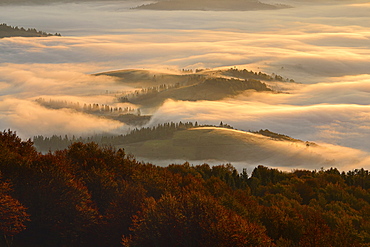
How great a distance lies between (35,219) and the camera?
40.6 meters

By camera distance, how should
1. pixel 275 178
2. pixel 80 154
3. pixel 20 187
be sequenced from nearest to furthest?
1. pixel 20 187
2. pixel 80 154
3. pixel 275 178

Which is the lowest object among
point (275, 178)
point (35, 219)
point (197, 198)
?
point (275, 178)

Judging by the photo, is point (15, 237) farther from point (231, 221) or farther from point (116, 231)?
point (231, 221)

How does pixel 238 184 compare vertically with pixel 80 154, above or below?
below

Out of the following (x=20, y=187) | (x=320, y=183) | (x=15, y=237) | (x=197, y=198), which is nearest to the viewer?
(x=197, y=198)

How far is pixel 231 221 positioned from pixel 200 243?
Answer: 2.28m

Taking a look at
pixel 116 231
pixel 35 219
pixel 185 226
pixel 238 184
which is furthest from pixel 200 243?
pixel 238 184

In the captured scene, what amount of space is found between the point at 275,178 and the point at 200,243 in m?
62.4

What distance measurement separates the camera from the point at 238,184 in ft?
284

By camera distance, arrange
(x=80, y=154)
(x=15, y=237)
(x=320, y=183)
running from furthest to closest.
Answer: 1. (x=320, y=183)
2. (x=80, y=154)
3. (x=15, y=237)

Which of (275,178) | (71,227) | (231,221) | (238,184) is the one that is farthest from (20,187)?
(275,178)

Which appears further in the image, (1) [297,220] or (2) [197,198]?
(1) [297,220]

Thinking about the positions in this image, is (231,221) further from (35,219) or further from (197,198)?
(35,219)

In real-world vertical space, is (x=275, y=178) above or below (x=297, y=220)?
below
